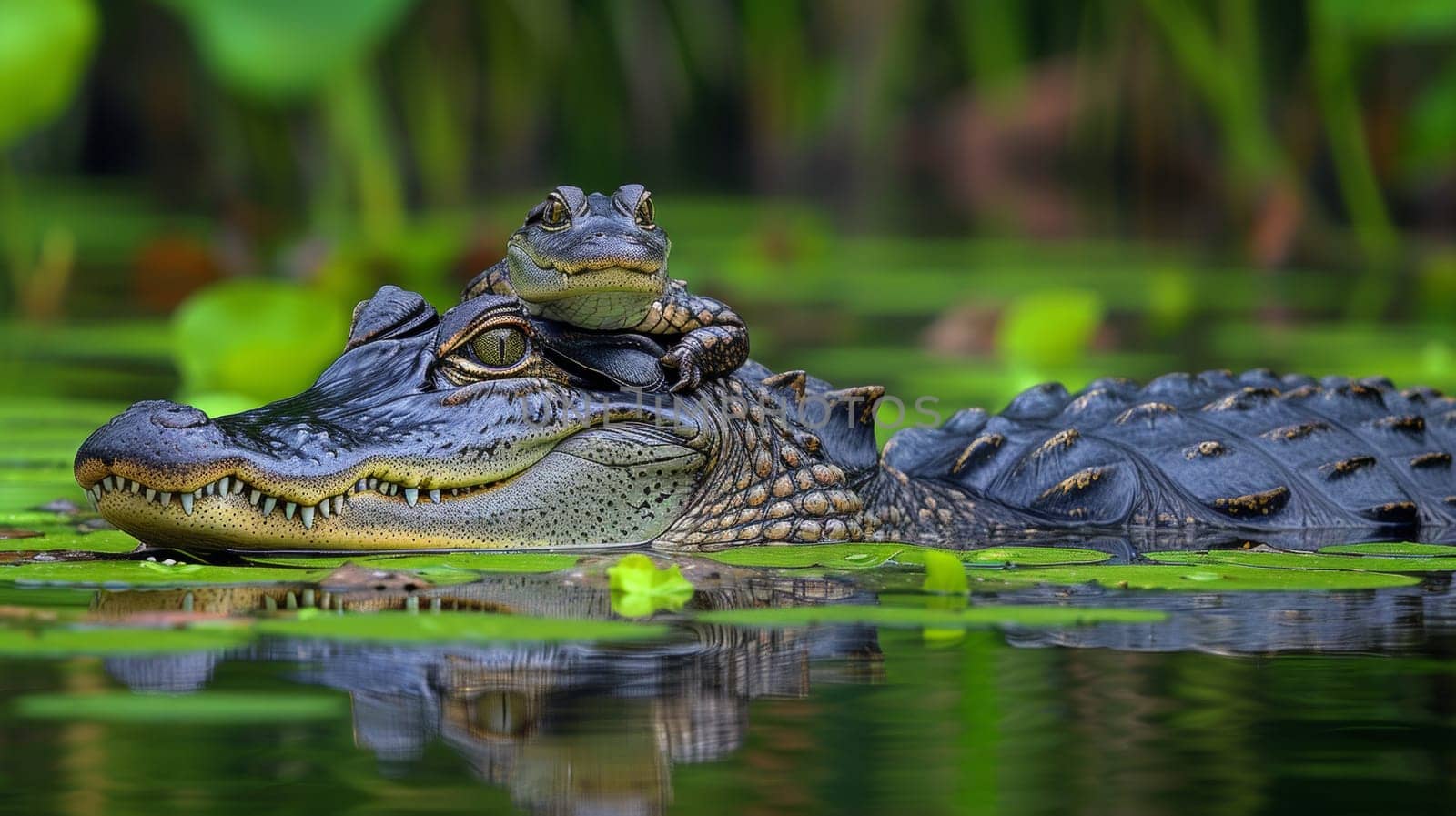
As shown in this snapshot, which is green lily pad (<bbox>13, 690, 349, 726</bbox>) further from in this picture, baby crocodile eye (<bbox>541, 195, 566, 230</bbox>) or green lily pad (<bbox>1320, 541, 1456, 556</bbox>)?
green lily pad (<bbox>1320, 541, 1456, 556</bbox>)

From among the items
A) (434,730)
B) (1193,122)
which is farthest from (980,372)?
(1193,122)

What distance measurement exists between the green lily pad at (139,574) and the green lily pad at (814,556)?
1.05m

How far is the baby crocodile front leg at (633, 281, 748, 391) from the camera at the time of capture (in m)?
4.98

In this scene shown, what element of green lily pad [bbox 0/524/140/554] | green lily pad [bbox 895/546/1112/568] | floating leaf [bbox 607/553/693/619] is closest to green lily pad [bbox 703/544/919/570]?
green lily pad [bbox 895/546/1112/568]

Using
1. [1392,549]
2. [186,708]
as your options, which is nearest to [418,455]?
[186,708]

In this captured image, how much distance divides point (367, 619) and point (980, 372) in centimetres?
599

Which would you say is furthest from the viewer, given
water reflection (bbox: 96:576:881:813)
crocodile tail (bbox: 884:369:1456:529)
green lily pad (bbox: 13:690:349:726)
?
crocodile tail (bbox: 884:369:1456:529)

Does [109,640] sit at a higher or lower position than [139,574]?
lower

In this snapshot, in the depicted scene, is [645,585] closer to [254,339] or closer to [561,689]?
[561,689]

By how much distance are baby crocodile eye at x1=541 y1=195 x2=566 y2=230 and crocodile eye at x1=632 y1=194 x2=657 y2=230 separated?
18cm

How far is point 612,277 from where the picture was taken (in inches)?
186

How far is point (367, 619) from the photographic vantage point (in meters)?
3.60

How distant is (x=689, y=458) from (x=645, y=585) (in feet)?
3.04

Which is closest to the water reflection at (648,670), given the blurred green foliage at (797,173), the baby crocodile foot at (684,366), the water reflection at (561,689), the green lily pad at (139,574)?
the water reflection at (561,689)
